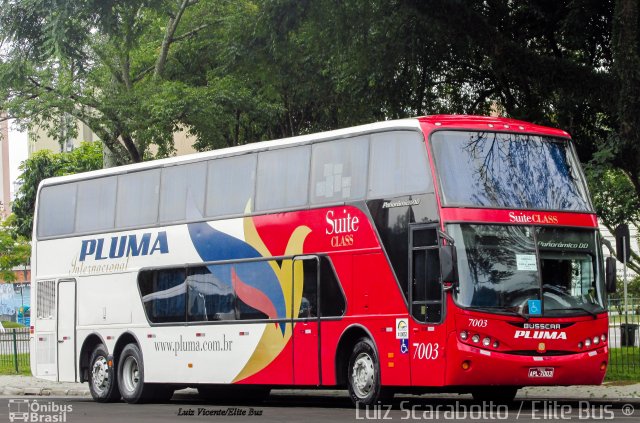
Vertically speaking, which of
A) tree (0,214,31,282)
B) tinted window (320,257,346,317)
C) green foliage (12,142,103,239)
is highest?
green foliage (12,142,103,239)

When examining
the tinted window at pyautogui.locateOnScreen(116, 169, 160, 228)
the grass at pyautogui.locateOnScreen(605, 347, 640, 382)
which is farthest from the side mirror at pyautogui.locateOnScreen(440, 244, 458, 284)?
the grass at pyautogui.locateOnScreen(605, 347, 640, 382)

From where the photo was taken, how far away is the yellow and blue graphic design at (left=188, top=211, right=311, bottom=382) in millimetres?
19984

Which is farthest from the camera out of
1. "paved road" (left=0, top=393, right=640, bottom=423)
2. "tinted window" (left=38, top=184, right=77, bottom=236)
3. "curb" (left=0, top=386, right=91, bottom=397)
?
"curb" (left=0, top=386, right=91, bottom=397)

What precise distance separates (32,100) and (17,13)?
8.97 metres

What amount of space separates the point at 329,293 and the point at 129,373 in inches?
237

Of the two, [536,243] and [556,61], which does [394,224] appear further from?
[556,61]

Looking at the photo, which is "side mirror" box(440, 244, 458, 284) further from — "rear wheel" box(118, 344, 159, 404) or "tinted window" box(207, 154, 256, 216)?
"rear wheel" box(118, 344, 159, 404)

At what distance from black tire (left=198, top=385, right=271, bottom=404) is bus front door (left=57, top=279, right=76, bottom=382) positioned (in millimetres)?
2597

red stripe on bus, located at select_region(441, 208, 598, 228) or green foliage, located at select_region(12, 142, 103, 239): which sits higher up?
green foliage, located at select_region(12, 142, 103, 239)

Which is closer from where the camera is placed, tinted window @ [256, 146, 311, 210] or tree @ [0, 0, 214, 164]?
tinted window @ [256, 146, 311, 210]

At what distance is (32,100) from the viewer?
32.8 metres

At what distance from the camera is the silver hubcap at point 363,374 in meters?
18.3

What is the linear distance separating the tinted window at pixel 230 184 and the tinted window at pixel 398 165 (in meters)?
3.00

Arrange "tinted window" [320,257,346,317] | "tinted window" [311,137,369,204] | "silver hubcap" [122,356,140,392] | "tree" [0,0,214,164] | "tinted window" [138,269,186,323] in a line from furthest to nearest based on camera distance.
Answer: "tree" [0,0,214,164] → "silver hubcap" [122,356,140,392] → "tinted window" [138,269,186,323] → "tinted window" [320,257,346,317] → "tinted window" [311,137,369,204]
